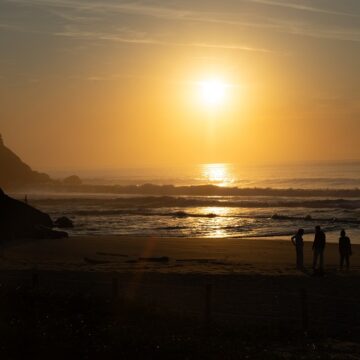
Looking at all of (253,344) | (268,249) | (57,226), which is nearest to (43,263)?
(268,249)

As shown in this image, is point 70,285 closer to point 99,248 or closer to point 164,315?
point 164,315

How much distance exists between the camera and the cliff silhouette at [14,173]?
120m

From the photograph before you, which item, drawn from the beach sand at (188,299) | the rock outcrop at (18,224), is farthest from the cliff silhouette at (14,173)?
the beach sand at (188,299)

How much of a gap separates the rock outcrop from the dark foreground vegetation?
722 inches

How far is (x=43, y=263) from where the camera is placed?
22.9m

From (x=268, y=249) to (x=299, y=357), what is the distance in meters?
19.1

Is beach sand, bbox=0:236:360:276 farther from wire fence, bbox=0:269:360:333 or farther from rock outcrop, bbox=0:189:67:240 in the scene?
wire fence, bbox=0:269:360:333

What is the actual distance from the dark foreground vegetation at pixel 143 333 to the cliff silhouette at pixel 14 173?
107585 millimetres

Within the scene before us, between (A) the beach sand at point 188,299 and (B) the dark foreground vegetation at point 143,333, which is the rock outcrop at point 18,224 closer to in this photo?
(A) the beach sand at point 188,299

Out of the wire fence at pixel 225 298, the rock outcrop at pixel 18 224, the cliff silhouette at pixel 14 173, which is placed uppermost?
the cliff silhouette at pixel 14 173

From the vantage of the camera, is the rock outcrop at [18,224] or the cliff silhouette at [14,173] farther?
the cliff silhouette at [14,173]

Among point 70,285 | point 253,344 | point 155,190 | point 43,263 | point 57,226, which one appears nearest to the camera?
point 253,344

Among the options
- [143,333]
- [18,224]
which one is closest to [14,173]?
[18,224]

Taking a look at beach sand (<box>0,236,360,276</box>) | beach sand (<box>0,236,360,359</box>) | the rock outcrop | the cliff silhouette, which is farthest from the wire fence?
the cliff silhouette
